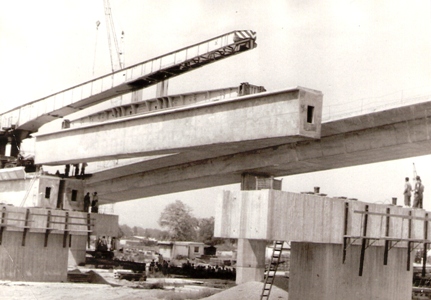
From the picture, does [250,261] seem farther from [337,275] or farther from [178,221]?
[178,221]

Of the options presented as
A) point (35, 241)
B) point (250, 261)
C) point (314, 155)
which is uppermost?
point (314, 155)

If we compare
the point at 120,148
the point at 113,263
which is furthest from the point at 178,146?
the point at 113,263

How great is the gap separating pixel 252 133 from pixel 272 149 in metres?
9.98

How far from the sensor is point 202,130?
2353cm

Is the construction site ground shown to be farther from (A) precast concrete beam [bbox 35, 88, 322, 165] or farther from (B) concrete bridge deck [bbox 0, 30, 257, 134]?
(B) concrete bridge deck [bbox 0, 30, 257, 134]

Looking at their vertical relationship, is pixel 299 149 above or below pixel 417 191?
above

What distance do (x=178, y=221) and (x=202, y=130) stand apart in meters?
86.7

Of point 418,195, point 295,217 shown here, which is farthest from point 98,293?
point 418,195

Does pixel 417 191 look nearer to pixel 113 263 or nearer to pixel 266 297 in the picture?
pixel 266 297

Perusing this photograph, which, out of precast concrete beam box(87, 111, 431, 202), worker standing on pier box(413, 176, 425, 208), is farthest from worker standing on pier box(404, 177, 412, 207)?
precast concrete beam box(87, 111, 431, 202)

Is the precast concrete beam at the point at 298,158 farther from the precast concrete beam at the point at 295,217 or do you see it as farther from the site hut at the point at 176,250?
the site hut at the point at 176,250

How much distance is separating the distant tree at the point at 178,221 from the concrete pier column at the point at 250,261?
72.7m

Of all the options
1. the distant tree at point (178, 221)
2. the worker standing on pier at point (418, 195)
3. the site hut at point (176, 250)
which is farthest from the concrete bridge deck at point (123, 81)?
the distant tree at point (178, 221)

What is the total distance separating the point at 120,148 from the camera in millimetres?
27438
